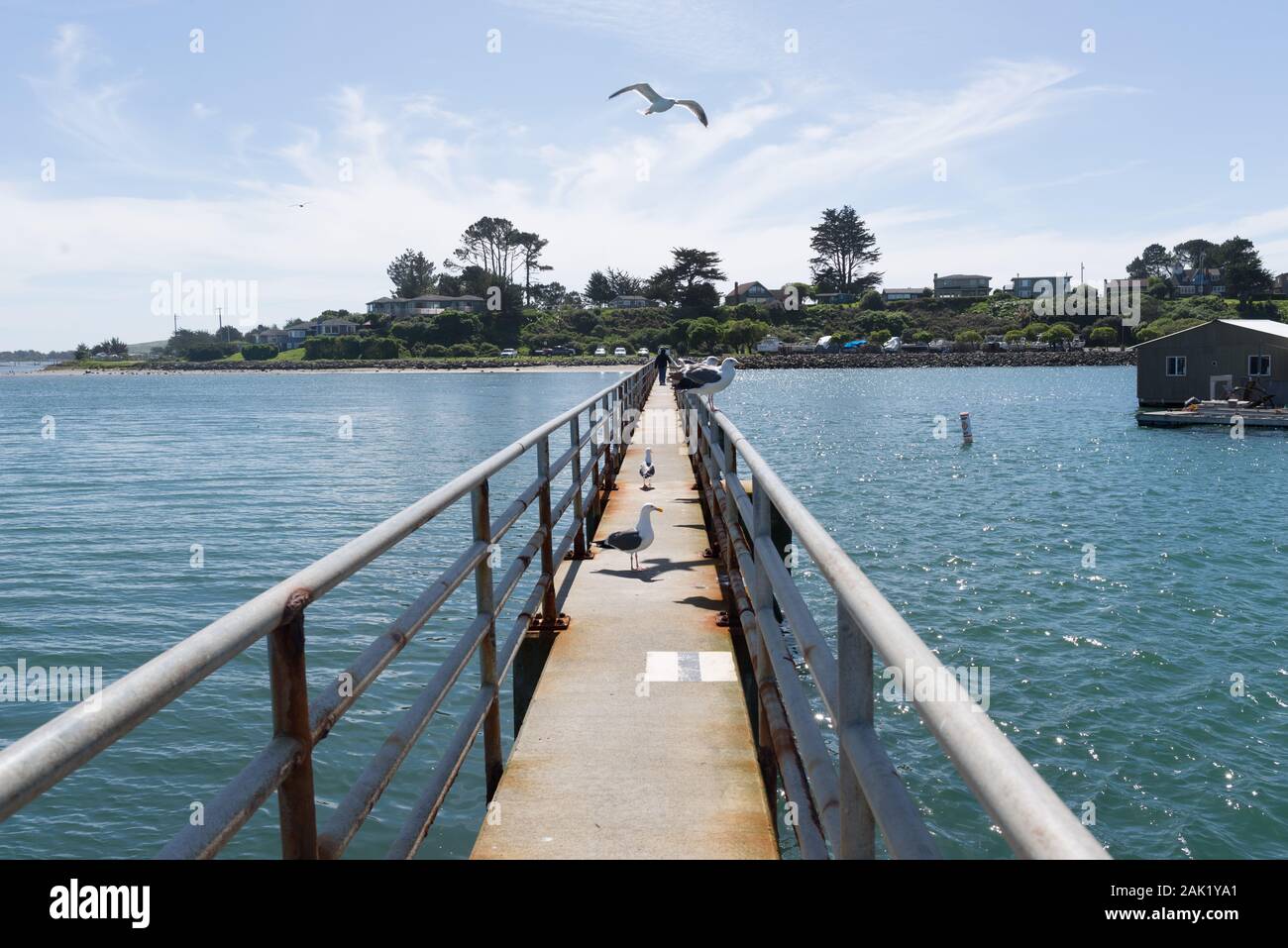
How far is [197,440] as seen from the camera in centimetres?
5019

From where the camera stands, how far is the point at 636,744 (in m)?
5.05

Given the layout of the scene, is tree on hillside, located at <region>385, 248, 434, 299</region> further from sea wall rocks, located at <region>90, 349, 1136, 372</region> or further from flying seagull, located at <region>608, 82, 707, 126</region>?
flying seagull, located at <region>608, 82, 707, 126</region>

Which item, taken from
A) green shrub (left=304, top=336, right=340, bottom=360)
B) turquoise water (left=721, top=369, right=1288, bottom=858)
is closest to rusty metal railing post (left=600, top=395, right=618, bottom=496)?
turquoise water (left=721, top=369, right=1288, bottom=858)

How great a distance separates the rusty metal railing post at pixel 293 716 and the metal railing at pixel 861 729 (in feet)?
3.71

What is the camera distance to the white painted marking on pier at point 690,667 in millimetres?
5984

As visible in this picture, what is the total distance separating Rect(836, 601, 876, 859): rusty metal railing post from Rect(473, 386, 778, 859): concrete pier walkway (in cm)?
176

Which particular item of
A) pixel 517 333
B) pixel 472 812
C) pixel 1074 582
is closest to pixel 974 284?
pixel 517 333

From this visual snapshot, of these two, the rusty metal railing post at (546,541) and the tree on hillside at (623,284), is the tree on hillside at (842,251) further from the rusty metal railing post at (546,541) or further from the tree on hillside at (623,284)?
the rusty metal railing post at (546,541)

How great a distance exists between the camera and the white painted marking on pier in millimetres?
5984

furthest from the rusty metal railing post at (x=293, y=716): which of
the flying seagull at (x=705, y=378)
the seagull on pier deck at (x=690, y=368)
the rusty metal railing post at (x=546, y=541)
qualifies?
the seagull on pier deck at (x=690, y=368)
